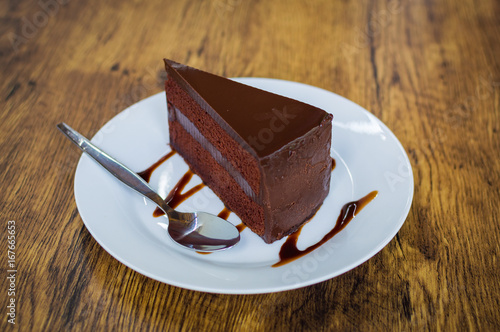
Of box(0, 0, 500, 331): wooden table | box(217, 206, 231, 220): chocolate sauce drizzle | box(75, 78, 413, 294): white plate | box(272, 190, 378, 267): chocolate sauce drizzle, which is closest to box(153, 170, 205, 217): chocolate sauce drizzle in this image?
box(75, 78, 413, 294): white plate

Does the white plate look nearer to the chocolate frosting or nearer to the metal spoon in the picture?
the metal spoon

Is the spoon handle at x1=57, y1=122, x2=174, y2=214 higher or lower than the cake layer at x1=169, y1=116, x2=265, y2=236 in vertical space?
higher

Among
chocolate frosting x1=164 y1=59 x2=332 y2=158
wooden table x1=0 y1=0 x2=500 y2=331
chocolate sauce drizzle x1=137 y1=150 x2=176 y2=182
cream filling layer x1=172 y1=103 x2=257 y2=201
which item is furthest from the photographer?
chocolate sauce drizzle x1=137 y1=150 x2=176 y2=182

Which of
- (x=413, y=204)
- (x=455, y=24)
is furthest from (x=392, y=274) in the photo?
(x=455, y=24)

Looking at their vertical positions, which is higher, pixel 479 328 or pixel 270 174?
pixel 270 174

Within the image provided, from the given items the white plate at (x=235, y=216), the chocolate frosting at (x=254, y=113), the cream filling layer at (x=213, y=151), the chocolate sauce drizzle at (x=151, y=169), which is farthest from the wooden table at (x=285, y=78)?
the chocolate frosting at (x=254, y=113)

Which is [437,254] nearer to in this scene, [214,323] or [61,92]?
[214,323]
